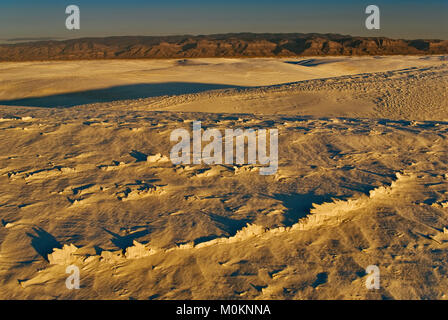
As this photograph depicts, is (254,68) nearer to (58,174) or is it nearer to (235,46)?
(58,174)

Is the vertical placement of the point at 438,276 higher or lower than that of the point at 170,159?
lower

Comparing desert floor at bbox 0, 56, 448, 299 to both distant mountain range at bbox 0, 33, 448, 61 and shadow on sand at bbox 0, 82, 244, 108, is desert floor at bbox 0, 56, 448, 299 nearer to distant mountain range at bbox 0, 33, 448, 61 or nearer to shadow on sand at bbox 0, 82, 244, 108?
shadow on sand at bbox 0, 82, 244, 108

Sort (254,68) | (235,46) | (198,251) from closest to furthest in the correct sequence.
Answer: (198,251), (254,68), (235,46)

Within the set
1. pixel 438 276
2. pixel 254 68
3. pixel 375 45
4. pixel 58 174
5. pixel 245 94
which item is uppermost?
pixel 375 45

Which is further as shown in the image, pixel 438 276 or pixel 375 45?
pixel 375 45

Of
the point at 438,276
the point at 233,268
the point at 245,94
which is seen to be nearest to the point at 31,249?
the point at 233,268

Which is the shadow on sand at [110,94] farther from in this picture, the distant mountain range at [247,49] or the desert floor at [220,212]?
the distant mountain range at [247,49]

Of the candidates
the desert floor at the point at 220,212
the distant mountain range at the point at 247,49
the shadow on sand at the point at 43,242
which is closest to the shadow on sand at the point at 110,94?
the desert floor at the point at 220,212
